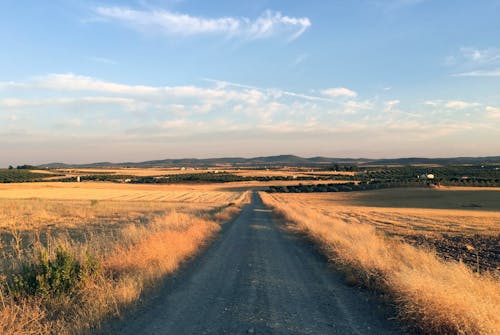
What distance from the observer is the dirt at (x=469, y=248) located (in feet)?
42.0

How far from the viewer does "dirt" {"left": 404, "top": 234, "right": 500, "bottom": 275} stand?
12797 millimetres

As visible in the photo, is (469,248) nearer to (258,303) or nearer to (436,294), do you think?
(436,294)

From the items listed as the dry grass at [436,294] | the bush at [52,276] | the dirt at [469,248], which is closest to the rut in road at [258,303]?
the dry grass at [436,294]

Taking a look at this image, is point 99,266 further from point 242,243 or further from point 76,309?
point 242,243

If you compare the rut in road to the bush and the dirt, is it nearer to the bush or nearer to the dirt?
the bush

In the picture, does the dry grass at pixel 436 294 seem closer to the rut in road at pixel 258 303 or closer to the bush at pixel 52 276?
the rut in road at pixel 258 303

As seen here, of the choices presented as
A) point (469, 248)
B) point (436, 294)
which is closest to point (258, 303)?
point (436, 294)

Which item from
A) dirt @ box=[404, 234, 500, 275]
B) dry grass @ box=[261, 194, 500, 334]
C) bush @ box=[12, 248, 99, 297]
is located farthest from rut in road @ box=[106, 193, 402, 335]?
dirt @ box=[404, 234, 500, 275]

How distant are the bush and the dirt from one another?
10.5 metres

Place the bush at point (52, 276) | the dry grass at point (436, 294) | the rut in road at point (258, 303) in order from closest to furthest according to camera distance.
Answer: the dry grass at point (436, 294) < the rut in road at point (258, 303) < the bush at point (52, 276)

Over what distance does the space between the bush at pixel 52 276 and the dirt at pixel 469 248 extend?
10.5 m

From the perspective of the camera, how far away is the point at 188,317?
6613 millimetres

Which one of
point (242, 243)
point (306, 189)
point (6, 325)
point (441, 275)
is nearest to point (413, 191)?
point (306, 189)

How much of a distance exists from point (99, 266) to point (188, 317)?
3.52 metres
